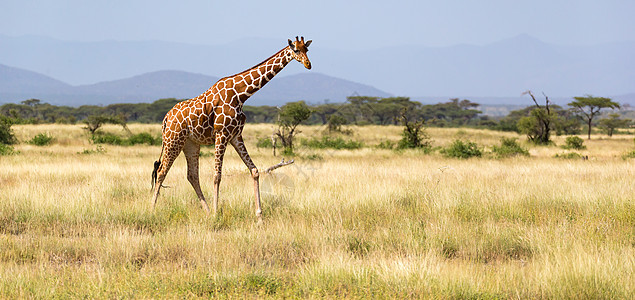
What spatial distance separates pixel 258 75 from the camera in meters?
8.11

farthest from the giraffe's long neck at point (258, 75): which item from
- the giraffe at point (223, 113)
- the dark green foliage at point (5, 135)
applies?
the dark green foliage at point (5, 135)

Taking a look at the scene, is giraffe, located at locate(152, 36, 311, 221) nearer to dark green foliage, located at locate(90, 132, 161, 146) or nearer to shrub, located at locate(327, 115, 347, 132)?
dark green foliage, located at locate(90, 132, 161, 146)

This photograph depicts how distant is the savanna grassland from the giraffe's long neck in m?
1.89

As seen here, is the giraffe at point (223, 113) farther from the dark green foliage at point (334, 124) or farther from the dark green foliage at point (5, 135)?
the dark green foliage at point (334, 124)

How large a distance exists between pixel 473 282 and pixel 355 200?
13.7 feet

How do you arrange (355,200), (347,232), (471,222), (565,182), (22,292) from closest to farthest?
1. (22,292)
2. (347,232)
3. (471,222)
4. (355,200)
5. (565,182)

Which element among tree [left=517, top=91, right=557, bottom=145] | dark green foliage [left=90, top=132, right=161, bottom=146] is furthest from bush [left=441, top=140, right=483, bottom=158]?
dark green foliage [left=90, top=132, right=161, bottom=146]

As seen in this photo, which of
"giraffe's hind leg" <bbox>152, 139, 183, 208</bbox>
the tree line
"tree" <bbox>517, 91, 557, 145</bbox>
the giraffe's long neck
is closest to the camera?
the giraffe's long neck

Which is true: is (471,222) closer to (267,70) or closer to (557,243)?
(557,243)

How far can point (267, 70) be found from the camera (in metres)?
8.10

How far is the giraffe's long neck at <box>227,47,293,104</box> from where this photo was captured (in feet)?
26.3

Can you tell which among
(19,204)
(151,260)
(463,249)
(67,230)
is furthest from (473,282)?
(19,204)

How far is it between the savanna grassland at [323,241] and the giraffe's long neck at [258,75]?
1.89m

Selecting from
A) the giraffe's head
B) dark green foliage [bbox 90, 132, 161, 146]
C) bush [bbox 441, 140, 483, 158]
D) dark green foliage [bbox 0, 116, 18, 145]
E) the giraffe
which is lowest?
bush [bbox 441, 140, 483, 158]
